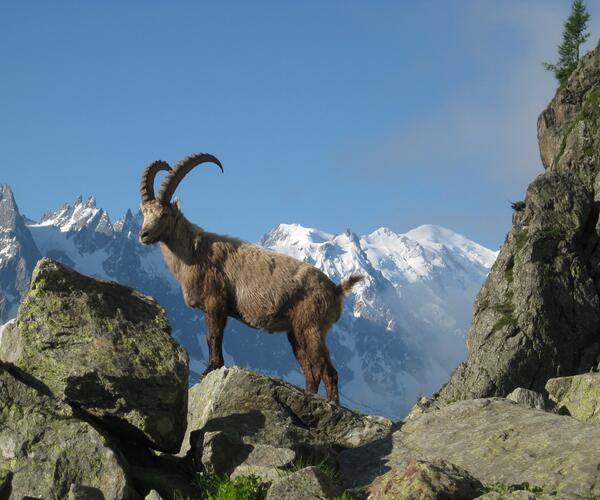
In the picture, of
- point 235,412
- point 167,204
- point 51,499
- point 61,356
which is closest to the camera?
point 51,499

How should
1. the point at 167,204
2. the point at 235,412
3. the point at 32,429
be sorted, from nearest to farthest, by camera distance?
the point at 32,429
the point at 235,412
the point at 167,204

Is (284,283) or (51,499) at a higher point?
(284,283)

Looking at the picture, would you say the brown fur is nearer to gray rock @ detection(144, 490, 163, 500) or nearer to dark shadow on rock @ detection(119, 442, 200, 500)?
dark shadow on rock @ detection(119, 442, 200, 500)

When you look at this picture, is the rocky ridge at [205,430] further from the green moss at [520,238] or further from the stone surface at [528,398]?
Answer: the green moss at [520,238]

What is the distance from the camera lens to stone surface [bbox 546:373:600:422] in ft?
44.0

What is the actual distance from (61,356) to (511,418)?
5980 mm

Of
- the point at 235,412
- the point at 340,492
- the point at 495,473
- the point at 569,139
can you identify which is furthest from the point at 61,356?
the point at 569,139

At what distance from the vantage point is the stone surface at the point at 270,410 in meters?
11.9

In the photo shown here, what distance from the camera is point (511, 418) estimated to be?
11055mm

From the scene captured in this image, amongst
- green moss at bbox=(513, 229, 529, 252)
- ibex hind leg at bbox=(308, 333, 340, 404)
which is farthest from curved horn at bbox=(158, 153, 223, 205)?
green moss at bbox=(513, 229, 529, 252)

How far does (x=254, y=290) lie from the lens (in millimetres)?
18922

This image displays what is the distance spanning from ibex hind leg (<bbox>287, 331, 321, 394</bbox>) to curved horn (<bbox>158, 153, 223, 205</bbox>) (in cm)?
472

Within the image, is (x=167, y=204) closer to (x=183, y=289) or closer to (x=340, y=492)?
(x=183, y=289)

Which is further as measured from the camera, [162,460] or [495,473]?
[162,460]
